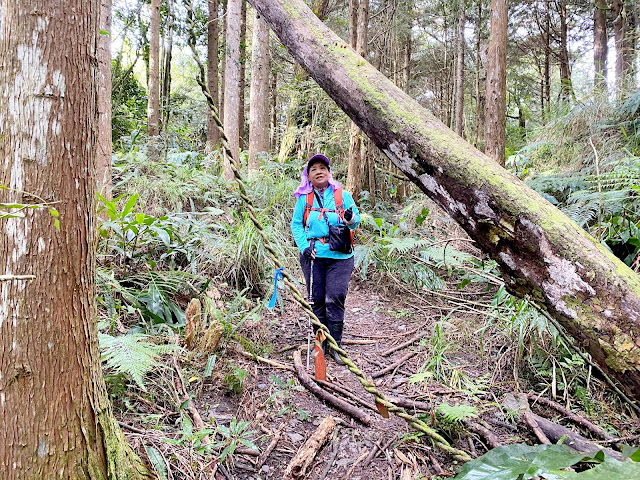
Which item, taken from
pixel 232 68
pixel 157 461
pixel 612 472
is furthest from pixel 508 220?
pixel 232 68

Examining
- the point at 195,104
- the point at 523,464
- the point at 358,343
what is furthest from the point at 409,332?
the point at 195,104

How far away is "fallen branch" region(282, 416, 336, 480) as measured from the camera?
2408 millimetres

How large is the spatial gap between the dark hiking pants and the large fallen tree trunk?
2.52 meters

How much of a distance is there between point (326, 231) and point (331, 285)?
1.84ft

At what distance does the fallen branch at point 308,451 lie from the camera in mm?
A: 2408

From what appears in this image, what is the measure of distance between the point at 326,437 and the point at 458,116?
43.5 feet

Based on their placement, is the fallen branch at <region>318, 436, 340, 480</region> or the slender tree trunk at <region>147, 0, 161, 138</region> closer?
the fallen branch at <region>318, 436, 340, 480</region>

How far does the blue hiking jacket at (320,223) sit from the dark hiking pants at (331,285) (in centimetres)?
10

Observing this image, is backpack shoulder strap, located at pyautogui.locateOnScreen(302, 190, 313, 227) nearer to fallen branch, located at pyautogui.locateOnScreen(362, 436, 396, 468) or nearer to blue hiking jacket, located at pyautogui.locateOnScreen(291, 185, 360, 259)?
blue hiking jacket, located at pyautogui.locateOnScreen(291, 185, 360, 259)

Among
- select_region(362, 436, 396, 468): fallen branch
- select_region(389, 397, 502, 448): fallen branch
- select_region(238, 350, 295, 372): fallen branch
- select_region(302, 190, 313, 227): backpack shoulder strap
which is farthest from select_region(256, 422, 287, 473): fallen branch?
select_region(302, 190, 313, 227): backpack shoulder strap

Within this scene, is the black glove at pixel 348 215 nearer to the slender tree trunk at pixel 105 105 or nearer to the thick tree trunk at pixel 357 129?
the slender tree trunk at pixel 105 105

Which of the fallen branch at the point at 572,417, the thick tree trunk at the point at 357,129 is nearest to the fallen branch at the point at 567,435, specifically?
the fallen branch at the point at 572,417

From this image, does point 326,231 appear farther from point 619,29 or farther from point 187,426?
point 619,29

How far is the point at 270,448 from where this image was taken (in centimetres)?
259
